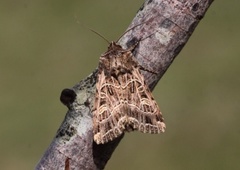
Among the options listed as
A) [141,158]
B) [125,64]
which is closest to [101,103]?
[125,64]

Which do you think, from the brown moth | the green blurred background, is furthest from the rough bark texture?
the green blurred background

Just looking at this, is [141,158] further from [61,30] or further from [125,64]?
[125,64]

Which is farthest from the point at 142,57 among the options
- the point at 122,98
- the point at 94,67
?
the point at 94,67

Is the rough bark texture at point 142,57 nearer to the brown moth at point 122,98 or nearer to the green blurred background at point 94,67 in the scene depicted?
the brown moth at point 122,98

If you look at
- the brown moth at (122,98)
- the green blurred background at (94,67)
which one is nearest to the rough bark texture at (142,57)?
the brown moth at (122,98)

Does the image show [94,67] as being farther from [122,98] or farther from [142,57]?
[142,57]

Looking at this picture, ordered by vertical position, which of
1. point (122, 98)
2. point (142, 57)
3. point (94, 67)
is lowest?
point (94, 67)
